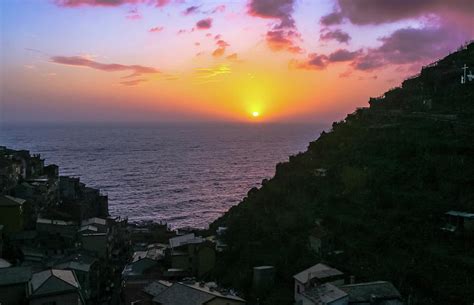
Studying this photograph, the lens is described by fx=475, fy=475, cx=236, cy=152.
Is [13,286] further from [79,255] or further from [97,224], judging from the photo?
[97,224]

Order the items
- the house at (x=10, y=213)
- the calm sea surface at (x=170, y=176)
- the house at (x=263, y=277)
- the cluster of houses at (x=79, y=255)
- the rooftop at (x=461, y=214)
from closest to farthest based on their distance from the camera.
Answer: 1. the cluster of houses at (x=79, y=255)
2. the rooftop at (x=461, y=214)
3. the house at (x=263, y=277)
4. the house at (x=10, y=213)
5. the calm sea surface at (x=170, y=176)

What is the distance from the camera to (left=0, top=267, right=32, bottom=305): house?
95.0 ft

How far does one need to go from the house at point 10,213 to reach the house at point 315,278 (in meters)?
27.3

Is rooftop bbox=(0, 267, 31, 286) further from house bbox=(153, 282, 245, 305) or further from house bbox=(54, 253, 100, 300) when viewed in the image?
house bbox=(153, 282, 245, 305)

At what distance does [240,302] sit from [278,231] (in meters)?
11.7

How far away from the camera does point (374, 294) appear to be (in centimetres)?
2517

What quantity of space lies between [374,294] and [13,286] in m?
21.5

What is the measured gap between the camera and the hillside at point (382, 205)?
29.7 meters

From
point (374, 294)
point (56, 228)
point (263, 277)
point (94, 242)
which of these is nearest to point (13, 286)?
point (263, 277)

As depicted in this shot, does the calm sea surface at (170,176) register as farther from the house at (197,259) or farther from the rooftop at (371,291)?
the rooftop at (371,291)

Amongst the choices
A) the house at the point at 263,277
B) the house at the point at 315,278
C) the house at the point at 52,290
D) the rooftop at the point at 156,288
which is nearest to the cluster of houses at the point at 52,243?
the house at the point at 52,290

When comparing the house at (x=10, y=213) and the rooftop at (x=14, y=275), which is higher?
the house at (x=10, y=213)

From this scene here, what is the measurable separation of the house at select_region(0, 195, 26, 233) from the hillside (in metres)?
19.1

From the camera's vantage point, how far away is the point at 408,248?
31.5 metres
